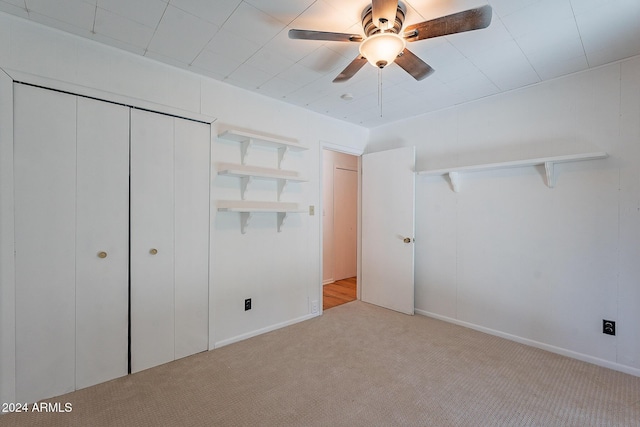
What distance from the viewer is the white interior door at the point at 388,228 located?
351 centimetres

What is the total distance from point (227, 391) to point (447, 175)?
299 centimetres

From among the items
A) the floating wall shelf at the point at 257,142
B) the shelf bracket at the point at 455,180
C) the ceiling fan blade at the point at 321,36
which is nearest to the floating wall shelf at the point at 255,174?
the floating wall shelf at the point at 257,142

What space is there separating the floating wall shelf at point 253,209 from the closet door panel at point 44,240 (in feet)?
3.57

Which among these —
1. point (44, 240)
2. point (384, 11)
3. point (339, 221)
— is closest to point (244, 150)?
point (44, 240)

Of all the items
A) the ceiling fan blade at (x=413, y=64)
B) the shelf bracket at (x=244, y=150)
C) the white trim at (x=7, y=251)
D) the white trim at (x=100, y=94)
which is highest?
the ceiling fan blade at (x=413, y=64)

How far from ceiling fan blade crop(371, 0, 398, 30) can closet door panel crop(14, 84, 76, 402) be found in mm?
2065

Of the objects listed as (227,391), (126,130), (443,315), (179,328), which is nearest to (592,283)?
(443,315)

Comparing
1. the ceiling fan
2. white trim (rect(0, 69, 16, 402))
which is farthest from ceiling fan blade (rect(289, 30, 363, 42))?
white trim (rect(0, 69, 16, 402))

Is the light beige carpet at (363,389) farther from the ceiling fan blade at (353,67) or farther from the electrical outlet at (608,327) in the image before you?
the ceiling fan blade at (353,67)

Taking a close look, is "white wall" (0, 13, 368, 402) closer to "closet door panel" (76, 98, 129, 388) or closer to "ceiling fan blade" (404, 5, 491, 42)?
"closet door panel" (76, 98, 129, 388)

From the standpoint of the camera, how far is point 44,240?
1885 mm

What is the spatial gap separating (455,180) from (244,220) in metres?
2.31

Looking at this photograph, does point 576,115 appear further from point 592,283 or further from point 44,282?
point 44,282

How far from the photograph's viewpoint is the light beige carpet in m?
1.75
